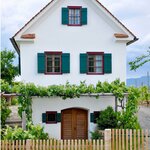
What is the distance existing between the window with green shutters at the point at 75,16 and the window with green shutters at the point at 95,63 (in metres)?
1.96

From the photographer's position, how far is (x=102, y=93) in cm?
2464

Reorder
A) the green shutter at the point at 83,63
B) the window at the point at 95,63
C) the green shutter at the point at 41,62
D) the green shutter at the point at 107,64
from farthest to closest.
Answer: the window at the point at 95,63
the green shutter at the point at 107,64
the green shutter at the point at 83,63
the green shutter at the point at 41,62

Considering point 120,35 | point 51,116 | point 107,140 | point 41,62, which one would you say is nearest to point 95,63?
point 120,35

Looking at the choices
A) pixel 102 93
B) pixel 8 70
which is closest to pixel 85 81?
pixel 102 93

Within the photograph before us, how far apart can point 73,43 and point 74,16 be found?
5.45 feet

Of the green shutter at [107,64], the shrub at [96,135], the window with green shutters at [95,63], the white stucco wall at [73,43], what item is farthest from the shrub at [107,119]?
the window with green shutters at [95,63]

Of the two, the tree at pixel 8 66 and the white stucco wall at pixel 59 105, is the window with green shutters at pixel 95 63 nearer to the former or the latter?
the white stucco wall at pixel 59 105

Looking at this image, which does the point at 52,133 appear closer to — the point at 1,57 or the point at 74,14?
the point at 74,14

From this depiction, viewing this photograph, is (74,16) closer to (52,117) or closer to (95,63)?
(95,63)

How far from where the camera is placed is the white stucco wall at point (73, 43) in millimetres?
25344

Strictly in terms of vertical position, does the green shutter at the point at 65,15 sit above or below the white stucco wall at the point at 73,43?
above

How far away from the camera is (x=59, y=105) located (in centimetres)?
2552

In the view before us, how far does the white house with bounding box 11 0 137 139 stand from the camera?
2533cm

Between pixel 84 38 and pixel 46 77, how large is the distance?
130 inches
